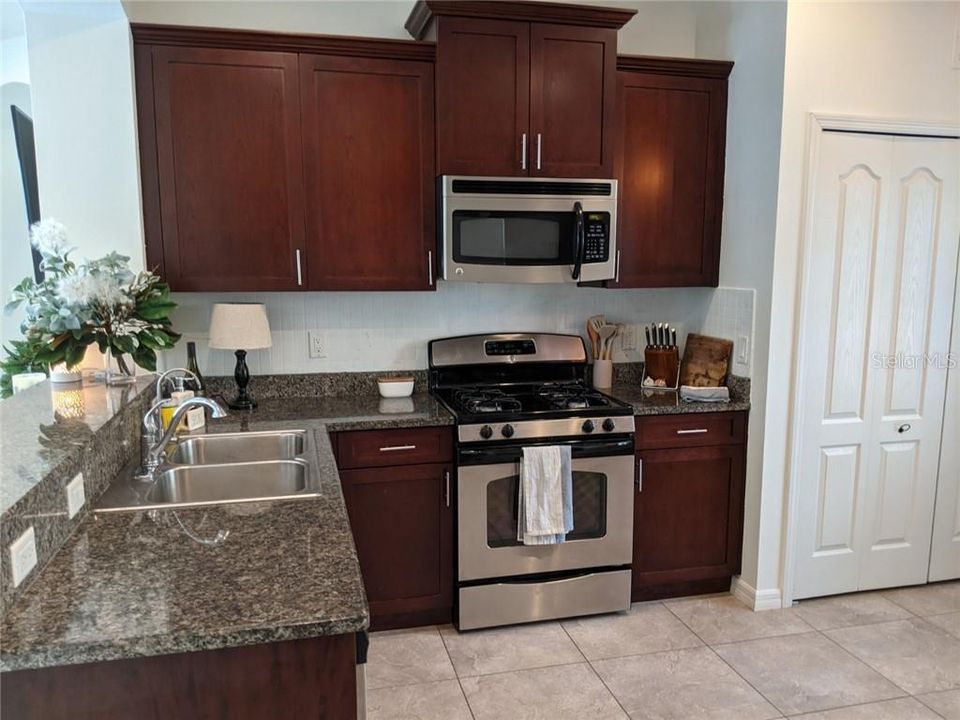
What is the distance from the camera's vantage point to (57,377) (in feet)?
7.57

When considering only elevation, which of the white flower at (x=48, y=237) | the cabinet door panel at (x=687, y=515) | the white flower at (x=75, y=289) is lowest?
the cabinet door panel at (x=687, y=515)

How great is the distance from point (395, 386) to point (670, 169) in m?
1.61

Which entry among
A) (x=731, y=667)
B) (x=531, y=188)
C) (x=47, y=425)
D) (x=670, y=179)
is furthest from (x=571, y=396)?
(x=47, y=425)

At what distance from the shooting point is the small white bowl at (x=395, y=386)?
3182 mm

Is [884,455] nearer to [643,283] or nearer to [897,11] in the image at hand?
[643,283]

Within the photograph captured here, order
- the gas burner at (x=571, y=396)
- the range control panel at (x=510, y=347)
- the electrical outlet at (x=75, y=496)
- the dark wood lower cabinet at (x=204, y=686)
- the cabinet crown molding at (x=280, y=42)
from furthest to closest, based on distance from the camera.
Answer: the range control panel at (x=510, y=347)
the gas burner at (x=571, y=396)
the cabinet crown molding at (x=280, y=42)
the electrical outlet at (x=75, y=496)
the dark wood lower cabinet at (x=204, y=686)

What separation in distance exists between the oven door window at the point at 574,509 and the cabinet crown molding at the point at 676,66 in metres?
1.80

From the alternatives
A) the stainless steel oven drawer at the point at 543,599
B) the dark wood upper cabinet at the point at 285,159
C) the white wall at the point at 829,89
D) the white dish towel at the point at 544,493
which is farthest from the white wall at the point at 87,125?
the white wall at the point at 829,89

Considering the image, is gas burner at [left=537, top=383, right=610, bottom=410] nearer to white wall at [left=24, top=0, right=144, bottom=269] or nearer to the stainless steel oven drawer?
the stainless steel oven drawer

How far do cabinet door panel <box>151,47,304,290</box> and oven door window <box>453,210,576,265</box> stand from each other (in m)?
0.68

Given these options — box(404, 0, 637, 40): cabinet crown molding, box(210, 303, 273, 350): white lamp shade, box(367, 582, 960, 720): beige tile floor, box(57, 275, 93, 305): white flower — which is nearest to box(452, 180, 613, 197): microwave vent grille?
box(404, 0, 637, 40): cabinet crown molding

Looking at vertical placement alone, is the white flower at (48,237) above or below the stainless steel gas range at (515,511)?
above

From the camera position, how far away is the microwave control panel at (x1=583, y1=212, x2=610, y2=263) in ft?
9.92

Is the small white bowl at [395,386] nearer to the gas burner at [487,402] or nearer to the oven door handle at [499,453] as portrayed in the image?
the gas burner at [487,402]
